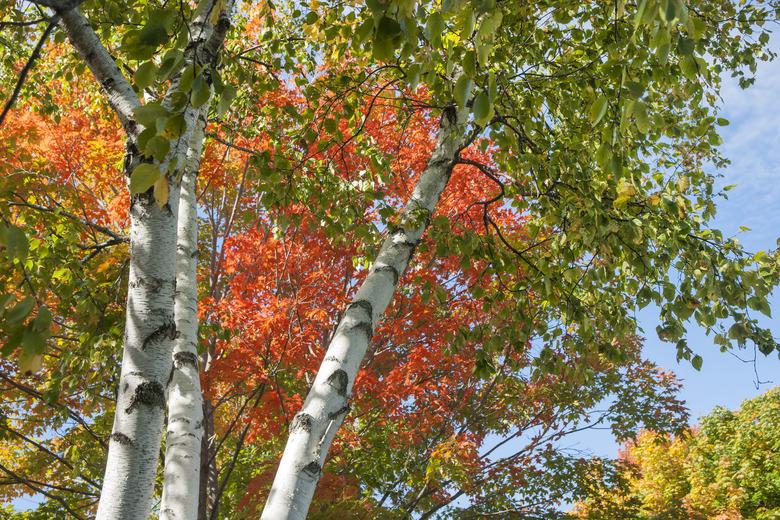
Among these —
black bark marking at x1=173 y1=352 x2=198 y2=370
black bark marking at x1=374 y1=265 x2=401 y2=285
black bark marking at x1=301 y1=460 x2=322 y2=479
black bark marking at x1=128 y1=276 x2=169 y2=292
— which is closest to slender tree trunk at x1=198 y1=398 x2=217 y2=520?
black bark marking at x1=173 y1=352 x2=198 y2=370

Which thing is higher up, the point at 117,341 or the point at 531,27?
the point at 531,27

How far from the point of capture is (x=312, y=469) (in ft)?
9.60

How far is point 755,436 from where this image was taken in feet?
73.5

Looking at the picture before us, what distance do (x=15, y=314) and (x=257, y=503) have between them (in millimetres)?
7049

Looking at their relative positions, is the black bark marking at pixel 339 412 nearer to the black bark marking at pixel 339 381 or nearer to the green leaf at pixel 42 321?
the black bark marking at pixel 339 381

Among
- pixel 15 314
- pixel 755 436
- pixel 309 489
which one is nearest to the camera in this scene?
pixel 15 314

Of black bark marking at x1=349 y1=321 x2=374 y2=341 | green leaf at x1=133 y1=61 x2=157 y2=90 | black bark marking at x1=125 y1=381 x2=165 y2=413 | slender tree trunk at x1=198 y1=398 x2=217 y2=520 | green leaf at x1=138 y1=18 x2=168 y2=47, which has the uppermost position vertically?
slender tree trunk at x1=198 y1=398 x2=217 y2=520

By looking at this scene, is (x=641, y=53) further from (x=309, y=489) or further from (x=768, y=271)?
(x=309, y=489)

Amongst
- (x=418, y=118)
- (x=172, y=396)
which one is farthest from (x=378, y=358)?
(x=172, y=396)

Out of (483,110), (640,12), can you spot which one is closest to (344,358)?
(483,110)

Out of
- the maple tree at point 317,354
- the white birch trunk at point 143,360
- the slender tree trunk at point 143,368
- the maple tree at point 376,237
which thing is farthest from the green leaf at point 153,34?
the maple tree at point 317,354

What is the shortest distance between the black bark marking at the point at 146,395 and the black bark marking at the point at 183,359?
4.90 ft

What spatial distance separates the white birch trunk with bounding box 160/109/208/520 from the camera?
11.3ft

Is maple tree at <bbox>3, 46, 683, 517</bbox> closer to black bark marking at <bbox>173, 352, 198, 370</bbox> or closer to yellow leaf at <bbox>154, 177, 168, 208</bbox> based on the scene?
black bark marking at <bbox>173, 352, 198, 370</bbox>
